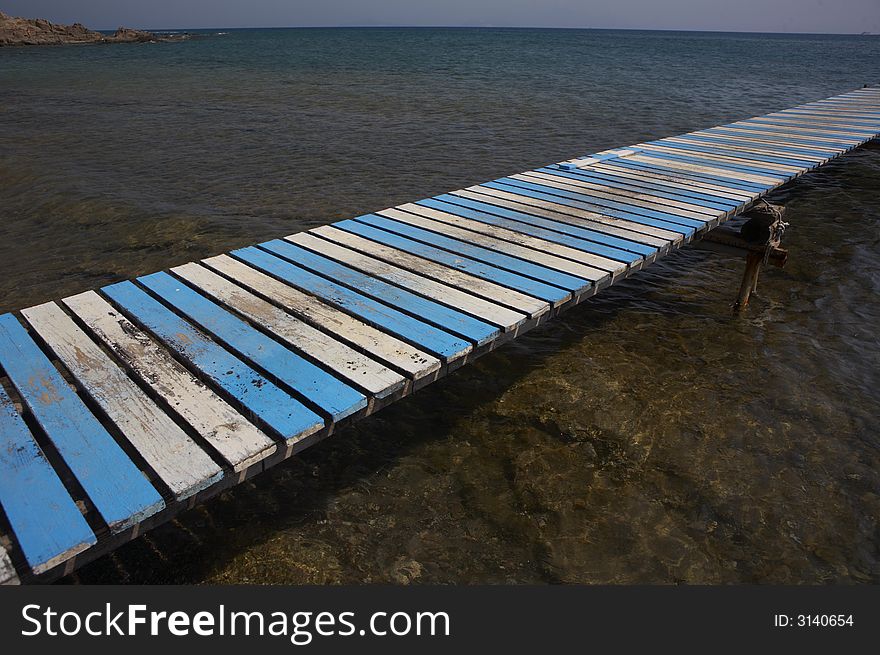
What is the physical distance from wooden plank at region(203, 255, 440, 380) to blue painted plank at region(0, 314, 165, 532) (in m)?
1.65

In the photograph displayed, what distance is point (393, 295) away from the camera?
192 inches

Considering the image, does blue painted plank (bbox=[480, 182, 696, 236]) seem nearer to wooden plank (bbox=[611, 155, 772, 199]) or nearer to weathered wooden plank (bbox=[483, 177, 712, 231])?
weathered wooden plank (bbox=[483, 177, 712, 231])

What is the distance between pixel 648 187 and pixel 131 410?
726cm

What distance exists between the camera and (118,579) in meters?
3.83

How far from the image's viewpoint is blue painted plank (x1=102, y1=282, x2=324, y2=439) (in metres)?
3.29

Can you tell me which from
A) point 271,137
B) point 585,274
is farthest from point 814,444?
point 271,137

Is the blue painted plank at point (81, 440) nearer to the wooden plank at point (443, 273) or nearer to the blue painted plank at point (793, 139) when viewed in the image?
the wooden plank at point (443, 273)

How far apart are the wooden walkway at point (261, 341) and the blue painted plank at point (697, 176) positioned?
22 cm

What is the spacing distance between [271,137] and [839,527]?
17.3 meters

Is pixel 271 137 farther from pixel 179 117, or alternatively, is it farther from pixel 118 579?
pixel 118 579

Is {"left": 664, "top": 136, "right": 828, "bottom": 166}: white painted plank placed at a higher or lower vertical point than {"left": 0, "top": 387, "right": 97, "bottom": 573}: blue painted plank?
higher

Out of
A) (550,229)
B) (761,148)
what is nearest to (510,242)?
(550,229)

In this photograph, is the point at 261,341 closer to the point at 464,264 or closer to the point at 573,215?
the point at 464,264

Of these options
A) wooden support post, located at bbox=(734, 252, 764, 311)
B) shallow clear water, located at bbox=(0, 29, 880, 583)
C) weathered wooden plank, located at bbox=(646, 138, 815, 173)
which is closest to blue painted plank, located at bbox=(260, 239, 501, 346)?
shallow clear water, located at bbox=(0, 29, 880, 583)
